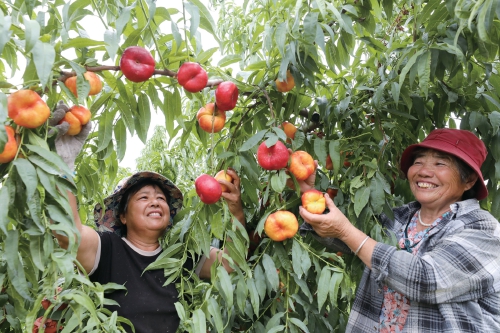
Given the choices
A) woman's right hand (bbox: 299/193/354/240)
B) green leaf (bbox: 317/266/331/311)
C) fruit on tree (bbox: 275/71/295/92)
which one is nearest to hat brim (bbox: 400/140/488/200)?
woman's right hand (bbox: 299/193/354/240)

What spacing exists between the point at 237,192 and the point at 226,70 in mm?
539

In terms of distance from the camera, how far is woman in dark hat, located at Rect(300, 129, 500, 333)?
1.77 metres

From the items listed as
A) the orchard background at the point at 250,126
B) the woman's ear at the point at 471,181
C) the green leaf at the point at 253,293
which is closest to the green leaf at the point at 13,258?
the orchard background at the point at 250,126

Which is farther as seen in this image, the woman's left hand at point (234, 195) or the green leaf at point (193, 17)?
the woman's left hand at point (234, 195)

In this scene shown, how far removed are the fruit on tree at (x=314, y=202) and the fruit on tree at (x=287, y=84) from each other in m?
0.44

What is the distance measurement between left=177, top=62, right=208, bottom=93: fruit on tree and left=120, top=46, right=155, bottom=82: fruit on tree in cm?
14

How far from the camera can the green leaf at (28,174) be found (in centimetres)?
126

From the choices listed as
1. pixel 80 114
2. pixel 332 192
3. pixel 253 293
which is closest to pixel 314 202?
pixel 332 192

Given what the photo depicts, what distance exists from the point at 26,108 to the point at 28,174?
0.72ft

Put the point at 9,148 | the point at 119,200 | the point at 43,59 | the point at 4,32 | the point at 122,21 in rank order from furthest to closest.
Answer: the point at 119,200
the point at 122,21
the point at 9,148
the point at 43,59
the point at 4,32

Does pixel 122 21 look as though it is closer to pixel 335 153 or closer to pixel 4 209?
pixel 4 209

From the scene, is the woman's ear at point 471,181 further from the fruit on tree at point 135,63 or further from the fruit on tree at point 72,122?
the fruit on tree at point 72,122

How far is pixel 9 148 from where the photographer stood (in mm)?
1334

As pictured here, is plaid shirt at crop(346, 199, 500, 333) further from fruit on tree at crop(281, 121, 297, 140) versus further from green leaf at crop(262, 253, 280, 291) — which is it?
fruit on tree at crop(281, 121, 297, 140)
